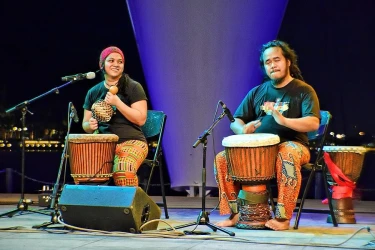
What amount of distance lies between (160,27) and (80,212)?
3716 millimetres

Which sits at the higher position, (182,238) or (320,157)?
(320,157)

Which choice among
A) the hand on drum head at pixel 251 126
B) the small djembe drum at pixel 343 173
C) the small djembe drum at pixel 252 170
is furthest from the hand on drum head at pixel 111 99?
the small djembe drum at pixel 343 173

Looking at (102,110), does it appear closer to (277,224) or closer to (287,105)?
(287,105)

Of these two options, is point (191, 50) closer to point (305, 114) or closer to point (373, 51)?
point (305, 114)

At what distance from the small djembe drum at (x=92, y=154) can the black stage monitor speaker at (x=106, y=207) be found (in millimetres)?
373

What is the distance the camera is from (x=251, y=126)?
188 inches

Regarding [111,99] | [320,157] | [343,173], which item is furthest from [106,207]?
[343,173]

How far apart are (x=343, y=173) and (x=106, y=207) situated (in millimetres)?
2190

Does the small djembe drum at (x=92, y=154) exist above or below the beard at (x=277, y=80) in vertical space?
below

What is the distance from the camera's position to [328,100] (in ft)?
40.9

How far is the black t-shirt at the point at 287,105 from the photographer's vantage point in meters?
4.71

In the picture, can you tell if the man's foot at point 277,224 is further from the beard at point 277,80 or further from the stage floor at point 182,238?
the beard at point 277,80

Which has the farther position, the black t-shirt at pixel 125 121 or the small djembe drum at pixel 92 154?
the black t-shirt at pixel 125 121

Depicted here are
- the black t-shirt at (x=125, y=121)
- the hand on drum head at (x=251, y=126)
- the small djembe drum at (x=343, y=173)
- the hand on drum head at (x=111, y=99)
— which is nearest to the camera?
the hand on drum head at (x=111, y=99)
